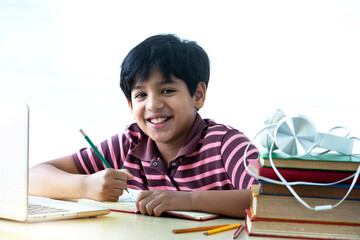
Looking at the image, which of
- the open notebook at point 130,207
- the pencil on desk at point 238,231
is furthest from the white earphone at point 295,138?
the open notebook at point 130,207

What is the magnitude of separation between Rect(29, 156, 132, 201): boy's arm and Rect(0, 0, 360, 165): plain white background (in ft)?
5.48

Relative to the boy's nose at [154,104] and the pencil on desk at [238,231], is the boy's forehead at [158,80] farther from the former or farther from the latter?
the pencil on desk at [238,231]

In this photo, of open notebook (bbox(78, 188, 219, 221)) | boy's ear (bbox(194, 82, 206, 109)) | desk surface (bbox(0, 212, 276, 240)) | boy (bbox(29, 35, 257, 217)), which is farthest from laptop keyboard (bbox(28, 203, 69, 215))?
boy's ear (bbox(194, 82, 206, 109))

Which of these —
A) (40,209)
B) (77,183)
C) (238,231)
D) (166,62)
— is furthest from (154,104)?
(238,231)

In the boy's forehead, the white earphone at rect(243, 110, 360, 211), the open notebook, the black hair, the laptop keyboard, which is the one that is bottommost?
the open notebook

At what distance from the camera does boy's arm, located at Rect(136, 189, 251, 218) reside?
1030mm

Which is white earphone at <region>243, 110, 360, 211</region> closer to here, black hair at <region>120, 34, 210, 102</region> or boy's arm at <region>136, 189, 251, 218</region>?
boy's arm at <region>136, 189, 251, 218</region>

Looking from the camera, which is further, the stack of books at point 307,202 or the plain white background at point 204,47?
the plain white background at point 204,47

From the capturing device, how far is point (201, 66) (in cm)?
166

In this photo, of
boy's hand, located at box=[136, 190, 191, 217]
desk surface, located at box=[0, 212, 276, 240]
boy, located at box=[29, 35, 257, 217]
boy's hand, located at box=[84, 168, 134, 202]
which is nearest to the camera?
desk surface, located at box=[0, 212, 276, 240]

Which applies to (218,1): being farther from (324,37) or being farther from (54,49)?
(54,49)

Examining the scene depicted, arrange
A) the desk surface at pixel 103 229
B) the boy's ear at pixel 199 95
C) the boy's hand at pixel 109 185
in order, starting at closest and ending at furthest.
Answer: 1. the desk surface at pixel 103 229
2. the boy's hand at pixel 109 185
3. the boy's ear at pixel 199 95

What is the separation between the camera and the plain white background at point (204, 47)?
2.86m

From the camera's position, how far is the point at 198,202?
1.06m
